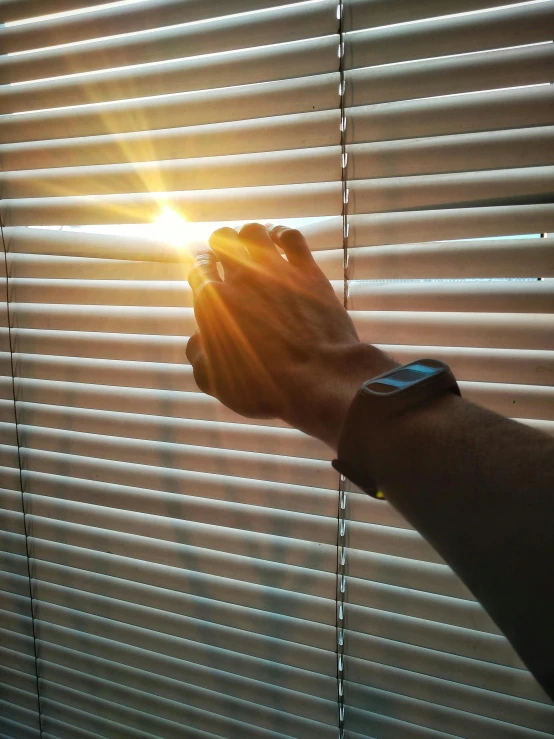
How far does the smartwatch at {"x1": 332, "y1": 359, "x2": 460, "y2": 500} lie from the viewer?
0.59 m

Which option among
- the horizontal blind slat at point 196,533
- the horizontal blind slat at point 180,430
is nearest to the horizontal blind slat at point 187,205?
the horizontal blind slat at point 180,430

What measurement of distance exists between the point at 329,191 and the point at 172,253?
32 centimetres

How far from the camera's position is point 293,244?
0.81m

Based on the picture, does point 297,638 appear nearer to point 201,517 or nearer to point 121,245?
point 201,517

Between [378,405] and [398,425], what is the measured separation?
0.03 meters

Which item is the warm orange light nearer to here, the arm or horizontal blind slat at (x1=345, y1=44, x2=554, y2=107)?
the arm

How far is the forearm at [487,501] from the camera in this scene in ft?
1.45

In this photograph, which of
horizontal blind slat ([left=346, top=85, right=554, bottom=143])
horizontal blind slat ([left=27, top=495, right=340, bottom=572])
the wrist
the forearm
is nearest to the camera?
the forearm

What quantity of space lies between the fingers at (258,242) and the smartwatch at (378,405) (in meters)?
0.31

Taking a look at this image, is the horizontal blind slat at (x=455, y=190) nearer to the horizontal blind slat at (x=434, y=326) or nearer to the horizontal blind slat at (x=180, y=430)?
the horizontal blind slat at (x=434, y=326)

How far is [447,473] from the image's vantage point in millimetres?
524

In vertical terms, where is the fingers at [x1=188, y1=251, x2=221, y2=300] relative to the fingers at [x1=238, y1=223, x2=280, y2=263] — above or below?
below

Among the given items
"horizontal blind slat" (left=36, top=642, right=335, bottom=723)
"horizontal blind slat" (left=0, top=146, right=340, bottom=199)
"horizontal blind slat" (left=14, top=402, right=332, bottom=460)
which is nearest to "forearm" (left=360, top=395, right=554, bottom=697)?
"horizontal blind slat" (left=14, top=402, right=332, bottom=460)

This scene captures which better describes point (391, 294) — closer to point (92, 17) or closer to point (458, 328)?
point (458, 328)
